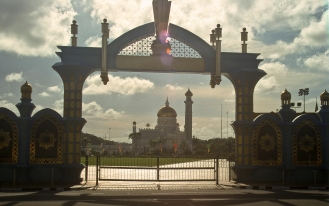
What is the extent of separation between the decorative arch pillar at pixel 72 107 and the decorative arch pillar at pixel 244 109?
664 cm

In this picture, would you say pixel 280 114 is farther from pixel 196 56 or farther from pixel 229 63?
pixel 196 56

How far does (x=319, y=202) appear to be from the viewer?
42.2 feet

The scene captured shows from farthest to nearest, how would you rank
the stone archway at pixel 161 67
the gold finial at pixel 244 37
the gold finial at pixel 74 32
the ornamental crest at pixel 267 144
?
the gold finial at pixel 244 37
the ornamental crest at pixel 267 144
the gold finial at pixel 74 32
the stone archway at pixel 161 67

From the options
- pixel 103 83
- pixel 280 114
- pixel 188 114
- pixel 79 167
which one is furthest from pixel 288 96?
pixel 188 114

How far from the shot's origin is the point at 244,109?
20.4m

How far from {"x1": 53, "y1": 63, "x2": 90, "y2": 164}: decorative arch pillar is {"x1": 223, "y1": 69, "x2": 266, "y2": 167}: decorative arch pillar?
664 centimetres

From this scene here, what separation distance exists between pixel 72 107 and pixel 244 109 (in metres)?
7.65

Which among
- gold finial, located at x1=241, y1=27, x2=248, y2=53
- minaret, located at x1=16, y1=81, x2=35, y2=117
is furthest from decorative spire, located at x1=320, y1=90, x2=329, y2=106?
minaret, located at x1=16, y1=81, x2=35, y2=117

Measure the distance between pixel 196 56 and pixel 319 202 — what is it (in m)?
9.33

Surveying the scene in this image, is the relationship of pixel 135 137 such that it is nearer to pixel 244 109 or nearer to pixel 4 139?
pixel 244 109

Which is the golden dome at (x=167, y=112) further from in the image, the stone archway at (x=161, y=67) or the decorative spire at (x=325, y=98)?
the stone archway at (x=161, y=67)

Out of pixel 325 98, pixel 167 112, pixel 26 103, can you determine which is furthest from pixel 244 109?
pixel 167 112

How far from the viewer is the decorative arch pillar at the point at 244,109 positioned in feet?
66.3

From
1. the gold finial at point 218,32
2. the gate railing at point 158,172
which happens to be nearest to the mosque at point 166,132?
the gate railing at point 158,172
